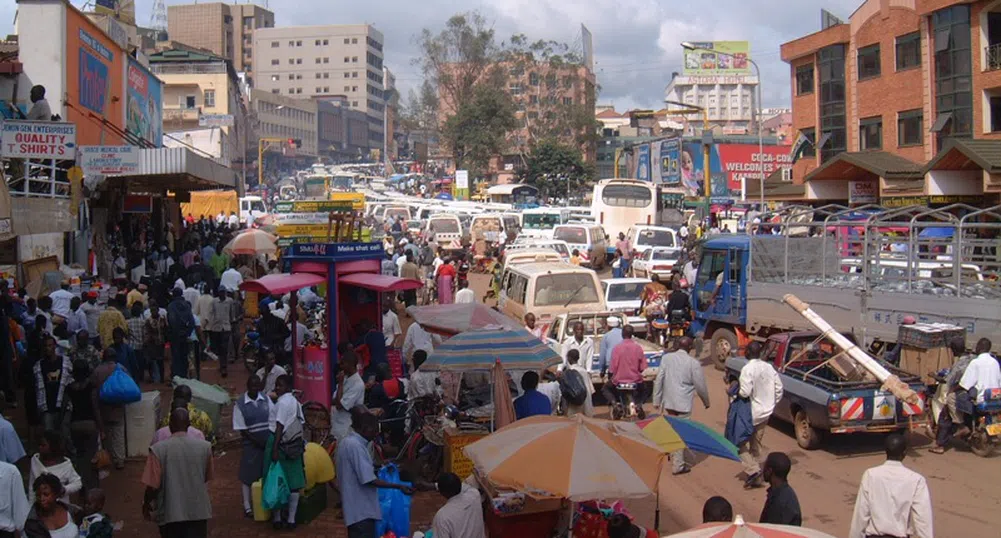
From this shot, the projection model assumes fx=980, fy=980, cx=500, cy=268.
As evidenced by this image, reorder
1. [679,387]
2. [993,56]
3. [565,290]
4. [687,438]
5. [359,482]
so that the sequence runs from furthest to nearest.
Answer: [993,56], [565,290], [679,387], [359,482], [687,438]

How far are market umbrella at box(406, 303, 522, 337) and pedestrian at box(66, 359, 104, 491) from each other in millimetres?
4055

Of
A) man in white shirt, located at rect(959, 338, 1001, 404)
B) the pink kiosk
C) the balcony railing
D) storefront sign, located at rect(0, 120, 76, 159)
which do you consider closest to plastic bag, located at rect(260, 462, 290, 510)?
the pink kiosk

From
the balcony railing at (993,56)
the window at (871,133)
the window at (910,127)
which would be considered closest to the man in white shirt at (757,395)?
the balcony railing at (993,56)

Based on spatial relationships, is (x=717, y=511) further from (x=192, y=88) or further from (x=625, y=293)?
(x=192, y=88)

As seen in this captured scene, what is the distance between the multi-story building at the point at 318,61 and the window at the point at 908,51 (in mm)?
112472

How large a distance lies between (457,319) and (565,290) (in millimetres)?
5031

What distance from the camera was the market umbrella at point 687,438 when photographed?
7133 millimetres

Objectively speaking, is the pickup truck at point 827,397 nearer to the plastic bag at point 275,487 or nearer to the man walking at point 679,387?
the man walking at point 679,387

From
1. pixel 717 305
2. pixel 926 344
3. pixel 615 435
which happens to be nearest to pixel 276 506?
pixel 615 435

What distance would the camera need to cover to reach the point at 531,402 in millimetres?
9602

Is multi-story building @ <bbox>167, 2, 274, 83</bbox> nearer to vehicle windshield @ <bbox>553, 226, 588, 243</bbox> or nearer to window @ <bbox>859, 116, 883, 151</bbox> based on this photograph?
vehicle windshield @ <bbox>553, 226, 588, 243</bbox>

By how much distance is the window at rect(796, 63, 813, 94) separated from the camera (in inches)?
1533

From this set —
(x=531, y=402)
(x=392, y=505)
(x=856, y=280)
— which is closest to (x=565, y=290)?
(x=856, y=280)

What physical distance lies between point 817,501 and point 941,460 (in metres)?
2.47
